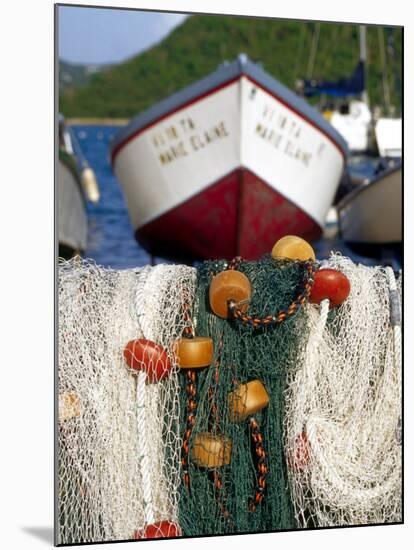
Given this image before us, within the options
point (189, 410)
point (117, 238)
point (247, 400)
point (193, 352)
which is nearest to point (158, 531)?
point (189, 410)

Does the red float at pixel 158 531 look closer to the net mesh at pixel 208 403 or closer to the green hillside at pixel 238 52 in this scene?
the net mesh at pixel 208 403

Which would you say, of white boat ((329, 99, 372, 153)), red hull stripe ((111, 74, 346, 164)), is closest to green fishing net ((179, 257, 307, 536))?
red hull stripe ((111, 74, 346, 164))

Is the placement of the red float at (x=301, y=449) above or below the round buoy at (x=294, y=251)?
below

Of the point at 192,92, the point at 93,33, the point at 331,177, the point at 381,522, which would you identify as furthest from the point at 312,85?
the point at 381,522

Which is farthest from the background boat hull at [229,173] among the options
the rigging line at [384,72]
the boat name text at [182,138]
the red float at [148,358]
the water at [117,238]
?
the red float at [148,358]

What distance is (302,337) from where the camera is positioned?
3488 mm

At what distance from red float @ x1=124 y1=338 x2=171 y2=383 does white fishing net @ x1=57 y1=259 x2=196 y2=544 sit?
0.12 feet

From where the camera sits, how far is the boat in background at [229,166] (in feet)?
28.5

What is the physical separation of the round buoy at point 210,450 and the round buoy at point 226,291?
16.4 inches

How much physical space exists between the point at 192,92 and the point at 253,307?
5497 mm

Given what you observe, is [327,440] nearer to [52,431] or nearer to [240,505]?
[240,505]

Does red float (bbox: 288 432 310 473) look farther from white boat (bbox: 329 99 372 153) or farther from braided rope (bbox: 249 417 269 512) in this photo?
white boat (bbox: 329 99 372 153)

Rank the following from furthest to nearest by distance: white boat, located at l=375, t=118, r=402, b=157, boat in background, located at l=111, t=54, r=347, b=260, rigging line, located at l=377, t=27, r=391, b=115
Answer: boat in background, located at l=111, t=54, r=347, b=260 → white boat, located at l=375, t=118, r=402, b=157 → rigging line, located at l=377, t=27, r=391, b=115

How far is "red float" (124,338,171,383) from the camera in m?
3.29
